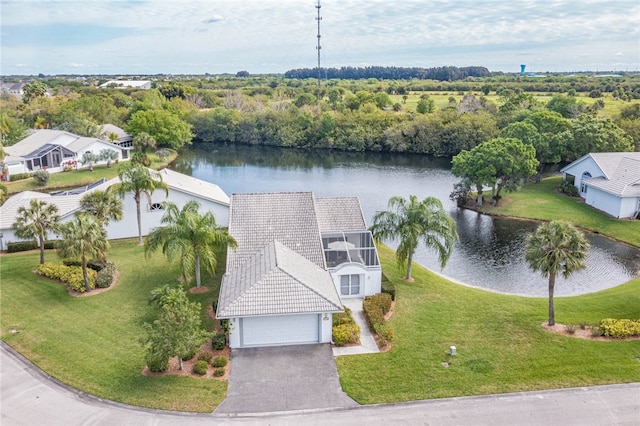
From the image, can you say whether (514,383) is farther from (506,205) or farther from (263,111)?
(263,111)

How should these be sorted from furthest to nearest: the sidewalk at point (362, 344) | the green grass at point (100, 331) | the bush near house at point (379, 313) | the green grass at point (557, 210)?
the green grass at point (557, 210), the bush near house at point (379, 313), the sidewalk at point (362, 344), the green grass at point (100, 331)

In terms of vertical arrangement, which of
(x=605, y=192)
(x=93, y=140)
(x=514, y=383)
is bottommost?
(x=514, y=383)

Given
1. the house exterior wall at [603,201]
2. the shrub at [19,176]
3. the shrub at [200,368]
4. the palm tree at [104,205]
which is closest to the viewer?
the shrub at [200,368]

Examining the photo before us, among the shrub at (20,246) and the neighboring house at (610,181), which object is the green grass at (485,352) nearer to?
the neighboring house at (610,181)

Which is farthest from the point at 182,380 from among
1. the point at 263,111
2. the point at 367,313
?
the point at 263,111

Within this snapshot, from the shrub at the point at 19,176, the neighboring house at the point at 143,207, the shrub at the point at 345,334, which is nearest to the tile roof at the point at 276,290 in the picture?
the shrub at the point at 345,334

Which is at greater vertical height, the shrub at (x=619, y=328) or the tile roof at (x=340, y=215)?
the tile roof at (x=340, y=215)

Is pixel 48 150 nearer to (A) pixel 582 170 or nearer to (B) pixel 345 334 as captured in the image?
(B) pixel 345 334

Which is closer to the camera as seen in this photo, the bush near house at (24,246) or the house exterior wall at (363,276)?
the house exterior wall at (363,276)
